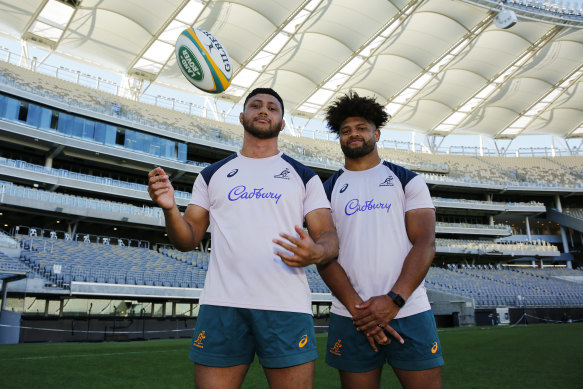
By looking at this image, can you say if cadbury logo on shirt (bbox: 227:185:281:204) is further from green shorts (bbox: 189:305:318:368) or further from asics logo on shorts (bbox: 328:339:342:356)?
asics logo on shorts (bbox: 328:339:342:356)

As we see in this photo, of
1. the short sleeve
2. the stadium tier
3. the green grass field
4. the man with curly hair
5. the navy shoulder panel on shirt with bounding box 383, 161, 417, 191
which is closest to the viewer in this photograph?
the man with curly hair

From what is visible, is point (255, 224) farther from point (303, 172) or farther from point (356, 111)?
point (356, 111)

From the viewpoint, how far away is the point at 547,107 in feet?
170

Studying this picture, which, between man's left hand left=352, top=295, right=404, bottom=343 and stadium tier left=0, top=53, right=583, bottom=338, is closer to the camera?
man's left hand left=352, top=295, right=404, bottom=343

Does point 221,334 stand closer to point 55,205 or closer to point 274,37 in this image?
point 55,205

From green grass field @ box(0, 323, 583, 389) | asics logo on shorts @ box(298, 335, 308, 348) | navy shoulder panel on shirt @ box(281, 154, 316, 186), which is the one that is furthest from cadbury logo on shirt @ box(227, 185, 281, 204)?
green grass field @ box(0, 323, 583, 389)

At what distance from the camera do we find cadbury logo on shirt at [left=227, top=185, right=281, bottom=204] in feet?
8.55

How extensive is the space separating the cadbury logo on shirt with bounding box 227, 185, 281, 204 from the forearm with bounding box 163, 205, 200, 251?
315 millimetres

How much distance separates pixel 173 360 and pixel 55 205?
2205 centimetres

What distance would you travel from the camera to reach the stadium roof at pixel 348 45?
32.8 metres

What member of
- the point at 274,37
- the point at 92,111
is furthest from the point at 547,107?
the point at 92,111

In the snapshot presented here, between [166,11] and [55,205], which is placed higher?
[166,11]

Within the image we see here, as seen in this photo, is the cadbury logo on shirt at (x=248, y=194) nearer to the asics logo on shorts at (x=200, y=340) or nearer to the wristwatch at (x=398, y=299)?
the asics logo on shorts at (x=200, y=340)

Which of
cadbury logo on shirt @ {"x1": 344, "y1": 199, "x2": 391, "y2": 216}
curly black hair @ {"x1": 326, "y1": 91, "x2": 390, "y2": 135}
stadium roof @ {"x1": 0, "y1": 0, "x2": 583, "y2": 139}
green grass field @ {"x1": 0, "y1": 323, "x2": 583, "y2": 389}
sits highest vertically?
stadium roof @ {"x1": 0, "y1": 0, "x2": 583, "y2": 139}
